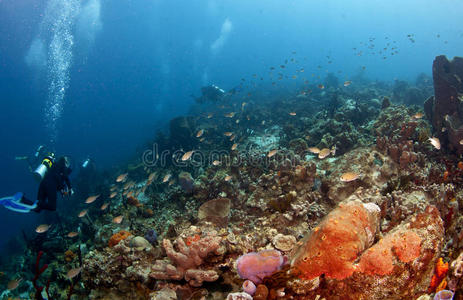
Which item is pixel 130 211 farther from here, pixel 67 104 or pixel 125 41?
pixel 67 104

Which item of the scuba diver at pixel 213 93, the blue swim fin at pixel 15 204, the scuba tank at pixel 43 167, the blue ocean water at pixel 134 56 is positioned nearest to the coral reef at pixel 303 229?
the blue swim fin at pixel 15 204

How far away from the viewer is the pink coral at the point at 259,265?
8.75 ft

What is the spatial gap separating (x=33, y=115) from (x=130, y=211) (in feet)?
342

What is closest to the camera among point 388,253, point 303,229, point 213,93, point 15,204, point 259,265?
point 388,253

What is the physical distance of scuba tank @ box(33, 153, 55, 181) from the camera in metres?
7.03

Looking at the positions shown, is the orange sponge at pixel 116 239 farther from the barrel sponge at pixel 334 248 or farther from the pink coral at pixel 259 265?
the barrel sponge at pixel 334 248

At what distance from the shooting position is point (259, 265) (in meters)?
2.68

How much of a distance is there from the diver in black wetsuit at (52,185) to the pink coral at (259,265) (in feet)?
24.4

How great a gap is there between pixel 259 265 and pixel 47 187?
8333 millimetres

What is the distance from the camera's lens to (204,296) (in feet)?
9.78

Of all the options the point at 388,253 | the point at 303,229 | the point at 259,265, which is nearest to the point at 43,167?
the point at 259,265

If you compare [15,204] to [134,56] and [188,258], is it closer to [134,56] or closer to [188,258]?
[188,258]

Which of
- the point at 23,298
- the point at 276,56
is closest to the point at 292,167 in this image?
the point at 23,298

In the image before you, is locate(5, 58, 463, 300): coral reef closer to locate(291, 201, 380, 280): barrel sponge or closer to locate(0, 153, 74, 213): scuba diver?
locate(291, 201, 380, 280): barrel sponge
